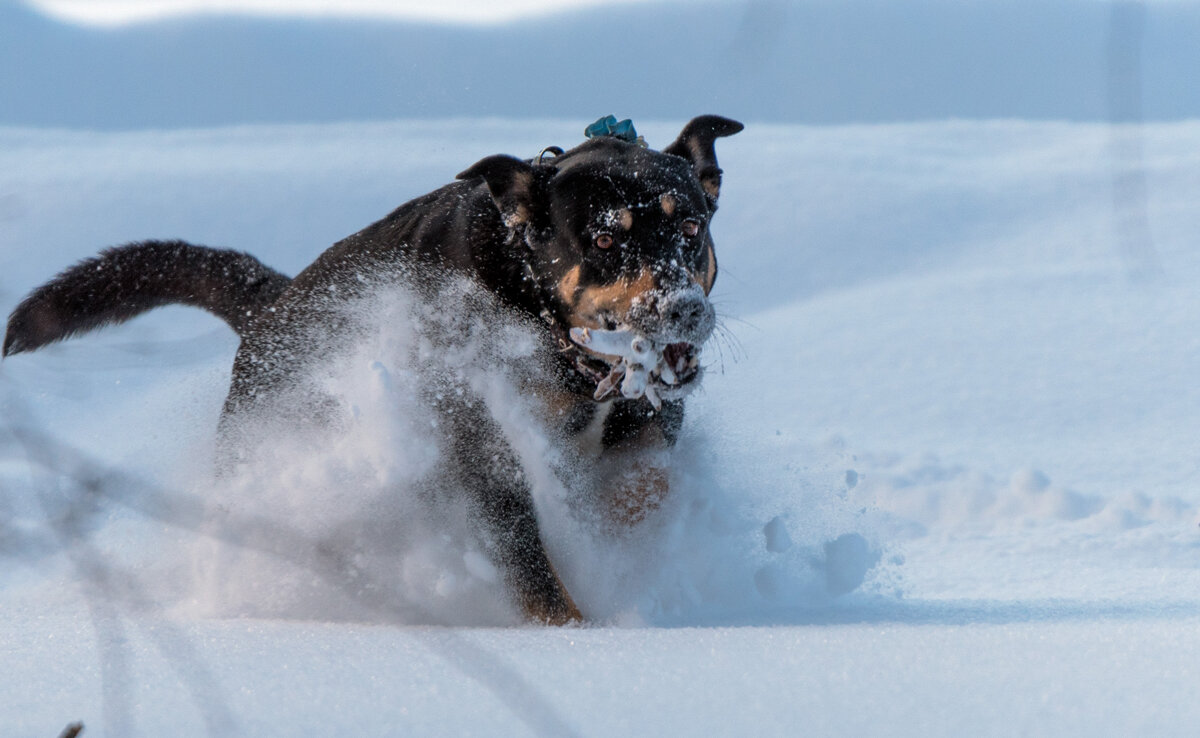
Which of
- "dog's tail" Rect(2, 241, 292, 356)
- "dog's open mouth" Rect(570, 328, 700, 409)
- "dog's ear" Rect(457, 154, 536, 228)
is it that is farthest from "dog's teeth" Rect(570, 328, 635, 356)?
"dog's tail" Rect(2, 241, 292, 356)

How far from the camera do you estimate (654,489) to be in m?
3.31

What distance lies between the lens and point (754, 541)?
10.5 feet

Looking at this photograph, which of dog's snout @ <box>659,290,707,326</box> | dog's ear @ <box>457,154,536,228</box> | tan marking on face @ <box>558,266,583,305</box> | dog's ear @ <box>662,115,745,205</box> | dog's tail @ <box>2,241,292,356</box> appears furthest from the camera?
dog's tail @ <box>2,241,292,356</box>

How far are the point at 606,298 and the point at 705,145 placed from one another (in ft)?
2.62

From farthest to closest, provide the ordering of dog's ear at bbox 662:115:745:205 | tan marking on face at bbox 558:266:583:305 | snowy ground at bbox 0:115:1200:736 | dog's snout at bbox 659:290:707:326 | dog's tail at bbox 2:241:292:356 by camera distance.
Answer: dog's tail at bbox 2:241:292:356 → dog's ear at bbox 662:115:745:205 → tan marking on face at bbox 558:266:583:305 → dog's snout at bbox 659:290:707:326 → snowy ground at bbox 0:115:1200:736

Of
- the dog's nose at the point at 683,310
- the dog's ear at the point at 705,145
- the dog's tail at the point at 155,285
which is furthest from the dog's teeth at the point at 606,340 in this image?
the dog's tail at the point at 155,285

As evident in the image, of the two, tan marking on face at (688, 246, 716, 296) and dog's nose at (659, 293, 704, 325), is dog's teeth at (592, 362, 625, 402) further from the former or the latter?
tan marking on face at (688, 246, 716, 296)

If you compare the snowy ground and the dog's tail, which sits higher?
the dog's tail

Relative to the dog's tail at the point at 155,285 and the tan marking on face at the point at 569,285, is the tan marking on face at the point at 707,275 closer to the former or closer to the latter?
the tan marking on face at the point at 569,285

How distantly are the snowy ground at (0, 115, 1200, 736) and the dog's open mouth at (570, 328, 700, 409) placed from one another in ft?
1.03

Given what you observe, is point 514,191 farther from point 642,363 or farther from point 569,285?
point 642,363

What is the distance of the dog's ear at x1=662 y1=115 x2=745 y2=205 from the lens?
3.38 m

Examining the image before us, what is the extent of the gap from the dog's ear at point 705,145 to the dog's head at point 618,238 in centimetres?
11

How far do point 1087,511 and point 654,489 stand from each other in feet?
6.71
